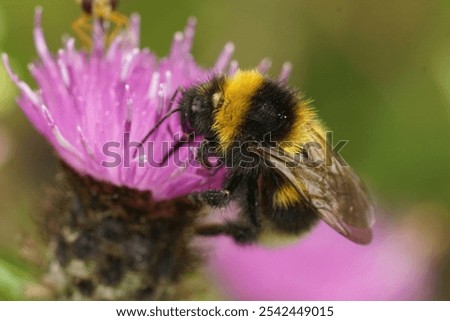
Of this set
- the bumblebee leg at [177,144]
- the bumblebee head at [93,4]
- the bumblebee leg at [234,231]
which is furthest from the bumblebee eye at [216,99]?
the bumblebee head at [93,4]

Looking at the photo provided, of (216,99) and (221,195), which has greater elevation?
(216,99)

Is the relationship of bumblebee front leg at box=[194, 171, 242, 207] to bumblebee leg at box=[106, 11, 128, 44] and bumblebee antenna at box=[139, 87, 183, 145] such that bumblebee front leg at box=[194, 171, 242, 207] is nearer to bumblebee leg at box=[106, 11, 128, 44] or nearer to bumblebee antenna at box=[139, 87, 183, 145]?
bumblebee antenna at box=[139, 87, 183, 145]

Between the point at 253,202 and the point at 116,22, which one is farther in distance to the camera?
the point at 116,22

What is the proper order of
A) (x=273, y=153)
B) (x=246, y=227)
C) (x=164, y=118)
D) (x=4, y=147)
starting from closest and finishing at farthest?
(x=273, y=153) → (x=164, y=118) → (x=246, y=227) → (x=4, y=147)

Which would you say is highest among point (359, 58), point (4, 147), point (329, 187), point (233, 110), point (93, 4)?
point (359, 58)

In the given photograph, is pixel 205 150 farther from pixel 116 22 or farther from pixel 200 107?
pixel 116 22

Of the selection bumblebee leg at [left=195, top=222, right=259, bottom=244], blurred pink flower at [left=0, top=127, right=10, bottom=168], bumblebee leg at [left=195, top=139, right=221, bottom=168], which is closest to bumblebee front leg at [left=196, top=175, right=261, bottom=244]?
bumblebee leg at [left=195, top=222, right=259, bottom=244]

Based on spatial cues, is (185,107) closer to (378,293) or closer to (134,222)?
Result: (134,222)

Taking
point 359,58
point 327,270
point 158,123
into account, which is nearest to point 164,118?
point 158,123
